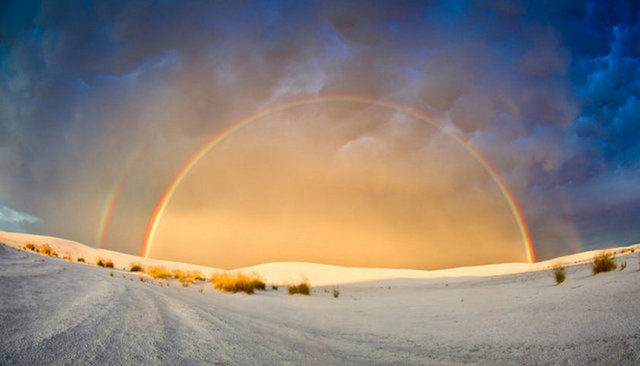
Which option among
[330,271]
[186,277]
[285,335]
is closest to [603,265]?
[285,335]

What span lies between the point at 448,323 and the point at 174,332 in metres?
5.17

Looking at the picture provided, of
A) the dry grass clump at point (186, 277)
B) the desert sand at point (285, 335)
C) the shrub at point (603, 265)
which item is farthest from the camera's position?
the dry grass clump at point (186, 277)

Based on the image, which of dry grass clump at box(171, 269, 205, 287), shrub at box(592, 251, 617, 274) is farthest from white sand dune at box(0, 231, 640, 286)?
shrub at box(592, 251, 617, 274)

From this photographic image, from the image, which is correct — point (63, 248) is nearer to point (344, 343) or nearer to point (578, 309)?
point (344, 343)

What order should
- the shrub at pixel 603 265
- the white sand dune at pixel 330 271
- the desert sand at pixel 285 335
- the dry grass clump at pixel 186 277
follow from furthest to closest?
the white sand dune at pixel 330 271, the dry grass clump at pixel 186 277, the shrub at pixel 603 265, the desert sand at pixel 285 335

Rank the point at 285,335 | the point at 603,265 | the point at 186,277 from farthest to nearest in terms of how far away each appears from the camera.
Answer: the point at 186,277 < the point at 603,265 < the point at 285,335

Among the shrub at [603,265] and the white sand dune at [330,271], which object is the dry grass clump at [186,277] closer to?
the white sand dune at [330,271]

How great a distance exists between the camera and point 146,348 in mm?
2537

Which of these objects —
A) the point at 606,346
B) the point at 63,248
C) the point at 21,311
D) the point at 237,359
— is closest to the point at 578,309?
the point at 606,346

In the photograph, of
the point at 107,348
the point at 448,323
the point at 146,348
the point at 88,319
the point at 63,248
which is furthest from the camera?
the point at 63,248

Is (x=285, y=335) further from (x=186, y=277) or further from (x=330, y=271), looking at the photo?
(x=330, y=271)

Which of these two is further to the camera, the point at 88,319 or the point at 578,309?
the point at 578,309

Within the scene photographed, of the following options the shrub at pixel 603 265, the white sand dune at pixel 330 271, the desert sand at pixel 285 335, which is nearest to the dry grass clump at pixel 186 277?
the white sand dune at pixel 330 271

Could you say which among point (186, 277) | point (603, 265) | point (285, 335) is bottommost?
point (285, 335)
